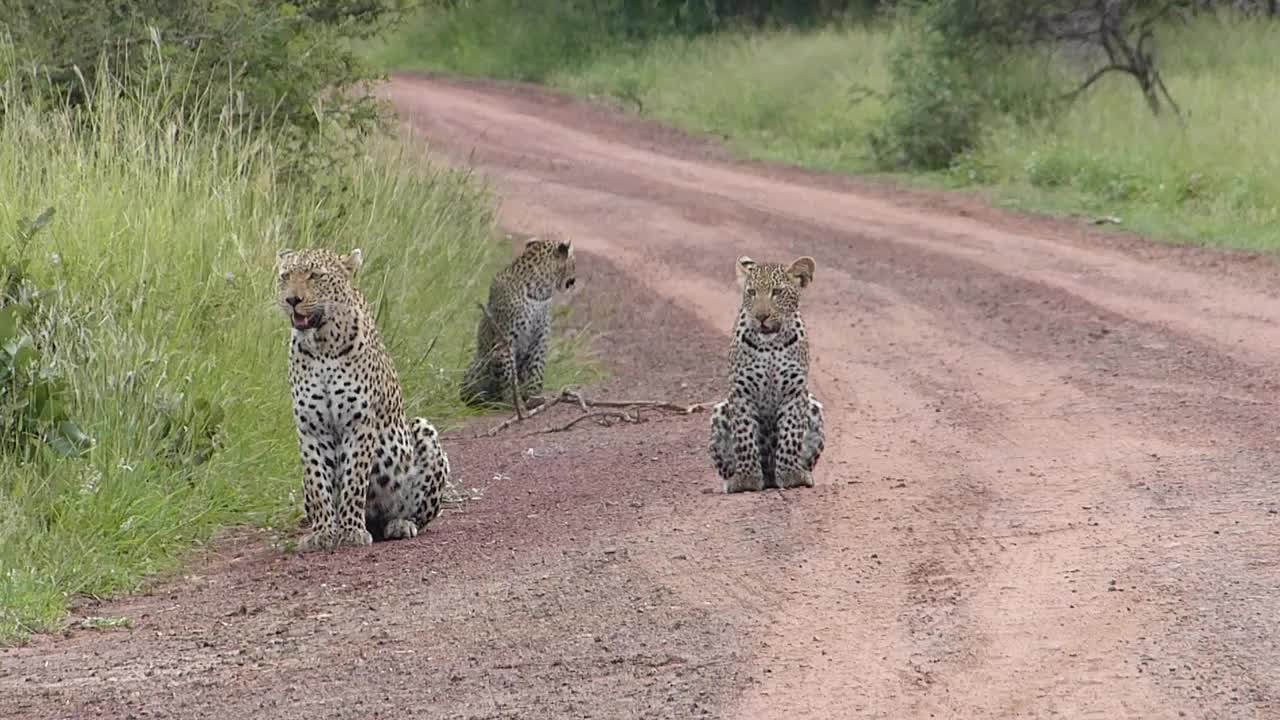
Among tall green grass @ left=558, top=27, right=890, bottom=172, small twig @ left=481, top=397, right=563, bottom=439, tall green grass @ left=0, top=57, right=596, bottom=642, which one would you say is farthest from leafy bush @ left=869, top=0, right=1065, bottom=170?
small twig @ left=481, top=397, right=563, bottom=439

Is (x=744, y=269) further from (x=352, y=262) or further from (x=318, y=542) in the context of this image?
(x=318, y=542)

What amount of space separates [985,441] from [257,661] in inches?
176

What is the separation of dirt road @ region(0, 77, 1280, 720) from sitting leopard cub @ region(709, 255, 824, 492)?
22 cm

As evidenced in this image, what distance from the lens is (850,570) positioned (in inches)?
303

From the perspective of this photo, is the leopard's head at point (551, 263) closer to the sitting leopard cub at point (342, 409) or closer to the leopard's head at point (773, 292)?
the leopard's head at point (773, 292)

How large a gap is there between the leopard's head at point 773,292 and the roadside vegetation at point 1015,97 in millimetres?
7261

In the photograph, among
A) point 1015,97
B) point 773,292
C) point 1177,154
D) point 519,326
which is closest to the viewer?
point 773,292

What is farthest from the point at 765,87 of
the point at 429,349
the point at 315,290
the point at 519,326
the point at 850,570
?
the point at 850,570

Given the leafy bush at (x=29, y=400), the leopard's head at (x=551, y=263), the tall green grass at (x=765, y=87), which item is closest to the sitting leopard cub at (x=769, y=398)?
the leafy bush at (x=29, y=400)

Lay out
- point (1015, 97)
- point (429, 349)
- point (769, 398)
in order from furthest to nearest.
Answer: point (1015, 97), point (429, 349), point (769, 398)

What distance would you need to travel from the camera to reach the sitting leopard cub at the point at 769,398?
945 centimetres

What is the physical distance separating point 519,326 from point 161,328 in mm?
3173

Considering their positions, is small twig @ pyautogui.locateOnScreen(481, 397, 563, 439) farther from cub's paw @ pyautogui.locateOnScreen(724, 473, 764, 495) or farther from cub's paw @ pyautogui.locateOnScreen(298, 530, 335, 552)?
cub's paw @ pyautogui.locateOnScreen(298, 530, 335, 552)

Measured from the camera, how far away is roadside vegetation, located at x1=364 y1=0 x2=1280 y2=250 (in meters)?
19.7
